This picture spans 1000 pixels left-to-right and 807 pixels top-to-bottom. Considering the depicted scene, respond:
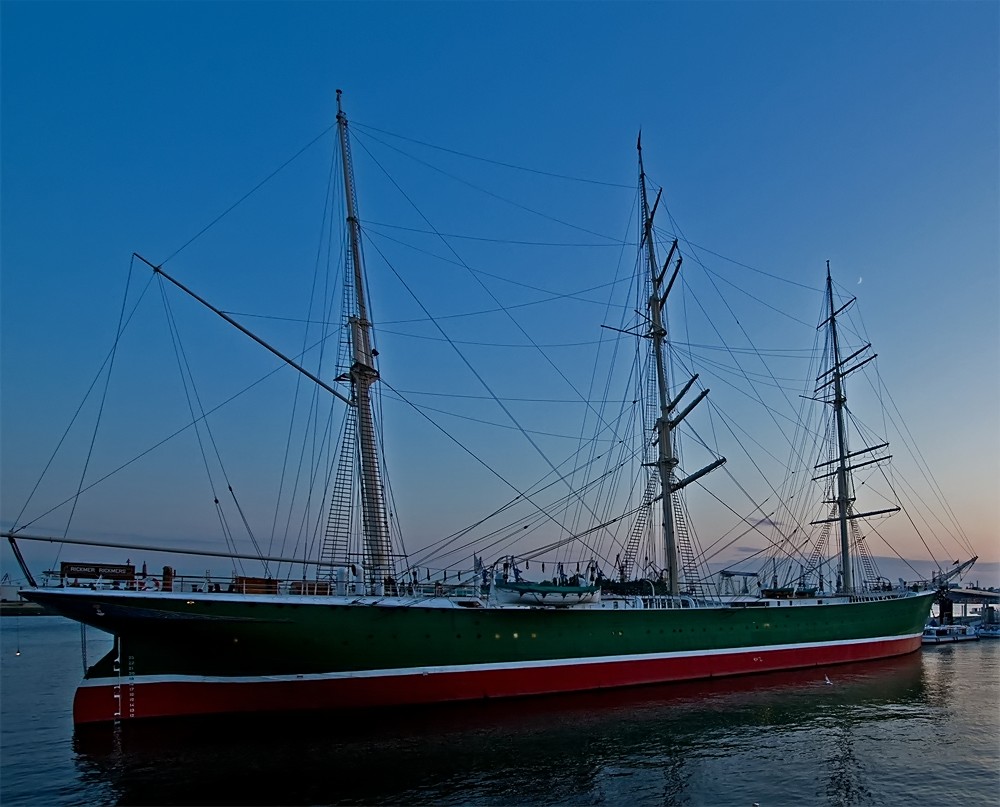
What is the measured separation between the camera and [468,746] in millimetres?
21562

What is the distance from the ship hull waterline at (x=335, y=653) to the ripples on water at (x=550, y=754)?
2.94 ft

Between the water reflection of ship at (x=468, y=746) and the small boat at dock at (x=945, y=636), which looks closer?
the water reflection of ship at (x=468, y=746)

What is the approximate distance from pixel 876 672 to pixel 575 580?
21.6m

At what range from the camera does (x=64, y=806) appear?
55.0 feet

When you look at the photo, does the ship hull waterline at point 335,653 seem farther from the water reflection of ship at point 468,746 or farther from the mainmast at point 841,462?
the mainmast at point 841,462

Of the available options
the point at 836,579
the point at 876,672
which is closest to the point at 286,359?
the point at 876,672

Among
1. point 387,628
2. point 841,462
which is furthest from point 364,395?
point 841,462

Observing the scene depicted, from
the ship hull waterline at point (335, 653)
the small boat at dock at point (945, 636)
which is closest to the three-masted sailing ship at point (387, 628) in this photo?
the ship hull waterline at point (335, 653)

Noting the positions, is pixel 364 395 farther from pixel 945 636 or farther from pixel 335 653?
pixel 945 636

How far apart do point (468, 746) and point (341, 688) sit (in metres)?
6.47

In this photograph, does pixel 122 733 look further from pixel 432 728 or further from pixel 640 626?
pixel 640 626

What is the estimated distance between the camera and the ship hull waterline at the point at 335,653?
24.1 m

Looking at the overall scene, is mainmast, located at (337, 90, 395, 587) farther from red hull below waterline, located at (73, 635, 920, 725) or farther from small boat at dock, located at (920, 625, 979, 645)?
small boat at dock, located at (920, 625, 979, 645)

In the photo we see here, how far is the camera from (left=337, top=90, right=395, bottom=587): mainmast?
29.5m
